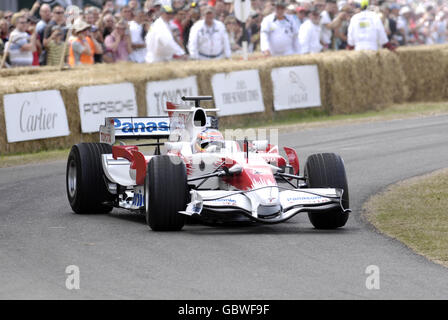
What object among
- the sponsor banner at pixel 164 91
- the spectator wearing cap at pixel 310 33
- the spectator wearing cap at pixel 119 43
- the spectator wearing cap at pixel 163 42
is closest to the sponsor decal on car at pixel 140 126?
the sponsor banner at pixel 164 91

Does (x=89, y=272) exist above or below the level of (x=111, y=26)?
below

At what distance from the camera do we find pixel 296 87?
70.4 feet

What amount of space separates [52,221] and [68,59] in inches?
418

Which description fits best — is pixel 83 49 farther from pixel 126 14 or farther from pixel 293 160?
pixel 293 160

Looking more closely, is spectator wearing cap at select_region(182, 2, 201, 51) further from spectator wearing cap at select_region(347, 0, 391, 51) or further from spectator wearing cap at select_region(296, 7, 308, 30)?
spectator wearing cap at select_region(347, 0, 391, 51)

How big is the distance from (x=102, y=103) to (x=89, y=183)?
6973 mm

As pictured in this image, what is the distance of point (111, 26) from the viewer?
20359 mm

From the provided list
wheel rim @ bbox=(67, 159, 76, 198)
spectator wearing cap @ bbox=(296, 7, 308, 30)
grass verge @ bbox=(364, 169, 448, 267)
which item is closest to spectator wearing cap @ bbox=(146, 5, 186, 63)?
spectator wearing cap @ bbox=(296, 7, 308, 30)

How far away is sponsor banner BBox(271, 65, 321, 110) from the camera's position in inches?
829

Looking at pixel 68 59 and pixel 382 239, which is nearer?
pixel 382 239

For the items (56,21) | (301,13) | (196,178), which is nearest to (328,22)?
(301,13)

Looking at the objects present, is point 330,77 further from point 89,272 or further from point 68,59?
point 89,272

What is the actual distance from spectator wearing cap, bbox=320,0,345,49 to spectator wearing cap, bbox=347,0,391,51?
1.18 meters
